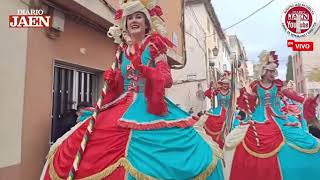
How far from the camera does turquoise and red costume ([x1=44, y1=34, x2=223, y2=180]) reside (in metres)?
2.58

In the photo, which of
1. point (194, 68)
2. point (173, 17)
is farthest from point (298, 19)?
point (194, 68)

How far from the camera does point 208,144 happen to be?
10.2 ft

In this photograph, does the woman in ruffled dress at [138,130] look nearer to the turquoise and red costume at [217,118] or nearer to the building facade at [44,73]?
the building facade at [44,73]

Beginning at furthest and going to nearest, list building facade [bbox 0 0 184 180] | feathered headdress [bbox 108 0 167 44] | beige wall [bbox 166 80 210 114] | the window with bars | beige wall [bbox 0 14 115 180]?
beige wall [bbox 166 80 210 114] < the window with bars < beige wall [bbox 0 14 115 180] < building facade [bbox 0 0 184 180] < feathered headdress [bbox 108 0 167 44]

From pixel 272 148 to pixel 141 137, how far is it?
261cm

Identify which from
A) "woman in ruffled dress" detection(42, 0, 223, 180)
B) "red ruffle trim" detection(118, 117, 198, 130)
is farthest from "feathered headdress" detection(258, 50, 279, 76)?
"red ruffle trim" detection(118, 117, 198, 130)

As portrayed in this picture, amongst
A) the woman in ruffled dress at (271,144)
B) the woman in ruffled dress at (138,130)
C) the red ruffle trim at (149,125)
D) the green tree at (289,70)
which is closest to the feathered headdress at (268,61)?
the woman in ruffled dress at (271,144)

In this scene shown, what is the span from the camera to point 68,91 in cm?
602

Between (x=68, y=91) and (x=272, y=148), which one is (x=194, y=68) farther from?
(x=272, y=148)

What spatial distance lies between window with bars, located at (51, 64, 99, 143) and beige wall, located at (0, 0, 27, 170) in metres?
1.00

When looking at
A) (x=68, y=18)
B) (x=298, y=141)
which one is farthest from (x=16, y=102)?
(x=298, y=141)

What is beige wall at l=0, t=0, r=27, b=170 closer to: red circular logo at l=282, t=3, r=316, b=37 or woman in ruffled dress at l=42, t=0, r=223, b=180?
woman in ruffled dress at l=42, t=0, r=223, b=180

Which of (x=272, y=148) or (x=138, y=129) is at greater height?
(x=138, y=129)

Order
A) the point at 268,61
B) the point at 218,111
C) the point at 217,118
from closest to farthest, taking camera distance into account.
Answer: the point at 268,61
the point at 217,118
the point at 218,111
